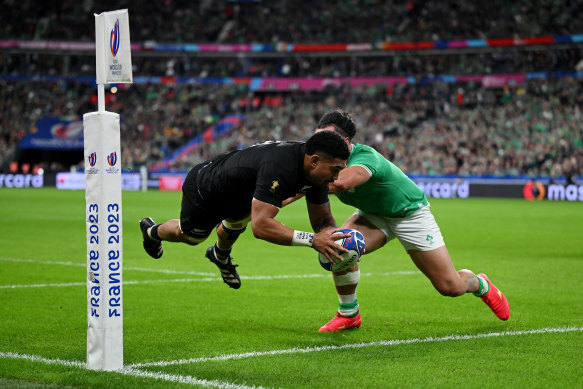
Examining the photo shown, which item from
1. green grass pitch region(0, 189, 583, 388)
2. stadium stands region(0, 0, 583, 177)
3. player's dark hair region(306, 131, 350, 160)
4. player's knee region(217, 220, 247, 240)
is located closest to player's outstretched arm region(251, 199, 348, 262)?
player's dark hair region(306, 131, 350, 160)

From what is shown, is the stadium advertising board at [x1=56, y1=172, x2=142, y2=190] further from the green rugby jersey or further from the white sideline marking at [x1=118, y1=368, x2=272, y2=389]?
the white sideline marking at [x1=118, y1=368, x2=272, y2=389]

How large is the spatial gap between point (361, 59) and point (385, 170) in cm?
5366

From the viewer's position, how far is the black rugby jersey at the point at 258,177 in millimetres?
6633

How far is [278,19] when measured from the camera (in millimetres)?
62562

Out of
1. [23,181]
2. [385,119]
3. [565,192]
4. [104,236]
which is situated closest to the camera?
[104,236]

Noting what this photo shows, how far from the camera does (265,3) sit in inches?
2512

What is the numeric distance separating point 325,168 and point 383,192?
1.56 m

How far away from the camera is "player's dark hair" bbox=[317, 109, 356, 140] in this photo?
7664mm

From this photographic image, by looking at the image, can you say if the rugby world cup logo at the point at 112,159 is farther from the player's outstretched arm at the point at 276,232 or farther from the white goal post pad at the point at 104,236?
the player's outstretched arm at the point at 276,232

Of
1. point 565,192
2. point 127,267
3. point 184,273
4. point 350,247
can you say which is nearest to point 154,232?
point 350,247

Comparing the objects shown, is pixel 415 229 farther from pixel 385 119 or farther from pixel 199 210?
pixel 385 119

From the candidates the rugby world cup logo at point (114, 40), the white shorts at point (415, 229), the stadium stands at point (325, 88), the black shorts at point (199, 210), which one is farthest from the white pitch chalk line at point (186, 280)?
the stadium stands at point (325, 88)

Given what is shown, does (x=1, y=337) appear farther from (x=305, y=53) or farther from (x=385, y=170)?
(x=305, y=53)

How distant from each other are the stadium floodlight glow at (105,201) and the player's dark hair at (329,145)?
5.24 feet
